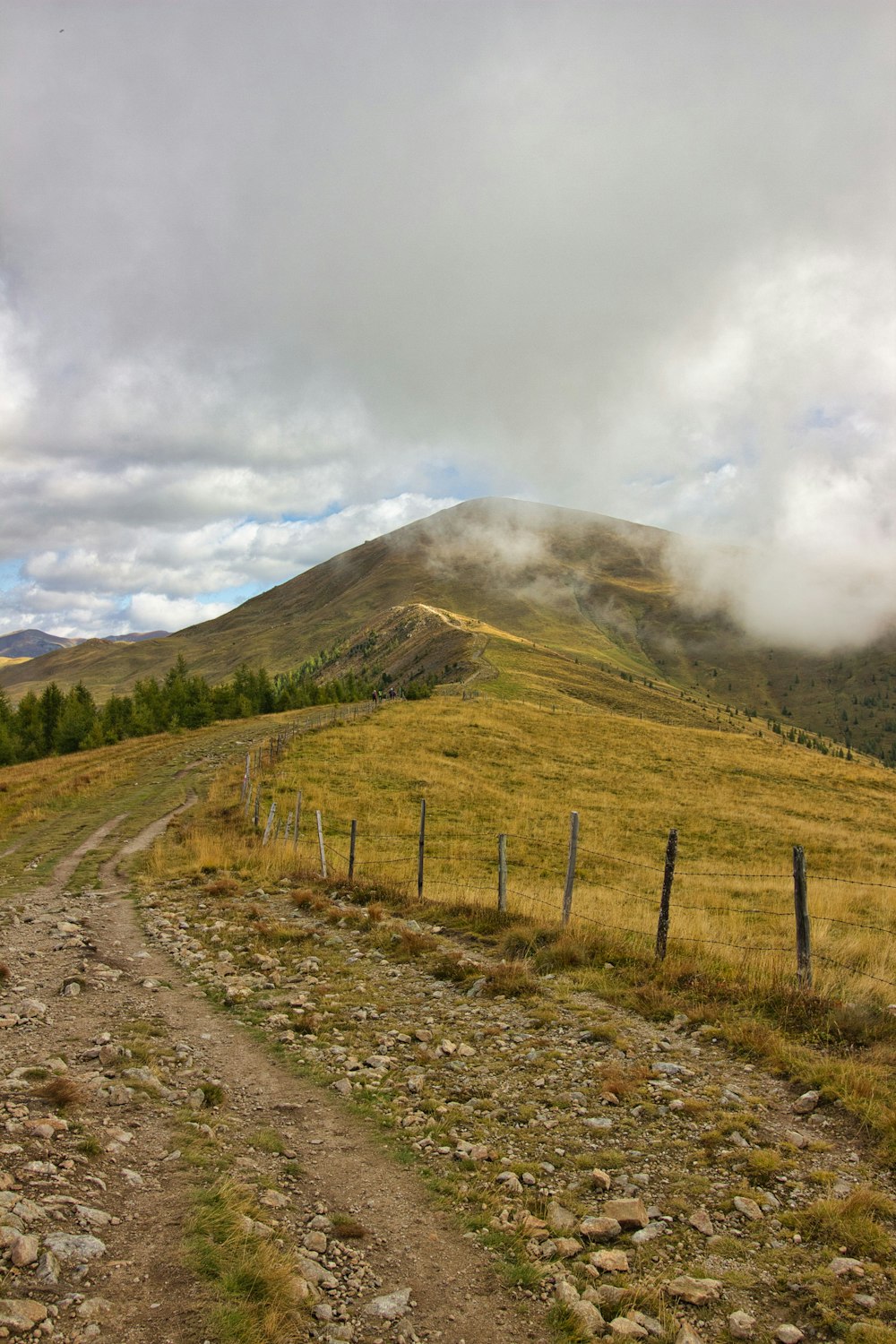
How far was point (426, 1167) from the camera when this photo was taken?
6.84 m

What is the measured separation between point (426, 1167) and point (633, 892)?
668 inches

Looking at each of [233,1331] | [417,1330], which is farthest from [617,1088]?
[233,1331]

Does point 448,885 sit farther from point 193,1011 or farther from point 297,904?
point 193,1011

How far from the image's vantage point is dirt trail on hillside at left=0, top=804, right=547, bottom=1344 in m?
4.70

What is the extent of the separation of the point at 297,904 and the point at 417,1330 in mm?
13226

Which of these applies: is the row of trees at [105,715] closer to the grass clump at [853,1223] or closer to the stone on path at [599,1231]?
the stone on path at [599,1231]

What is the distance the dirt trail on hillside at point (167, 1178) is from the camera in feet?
15.4

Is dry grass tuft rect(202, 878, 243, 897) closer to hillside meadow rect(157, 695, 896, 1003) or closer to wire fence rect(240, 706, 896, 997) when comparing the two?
hillside meadow rect(157, 695, 896, 1003)

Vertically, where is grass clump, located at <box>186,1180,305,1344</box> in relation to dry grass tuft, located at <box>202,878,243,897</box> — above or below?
above

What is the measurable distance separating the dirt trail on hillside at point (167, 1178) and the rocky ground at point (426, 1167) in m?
0.02

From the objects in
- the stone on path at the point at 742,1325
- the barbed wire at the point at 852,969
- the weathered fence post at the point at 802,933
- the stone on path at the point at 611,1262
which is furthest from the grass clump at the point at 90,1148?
the barbed wire at the point at 852,969

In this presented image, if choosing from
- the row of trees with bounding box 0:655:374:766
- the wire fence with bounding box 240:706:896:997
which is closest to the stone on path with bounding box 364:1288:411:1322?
the wire fence with bounding box 240:706:896:997

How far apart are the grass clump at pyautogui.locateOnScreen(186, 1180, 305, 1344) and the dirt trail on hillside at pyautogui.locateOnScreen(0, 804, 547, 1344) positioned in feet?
0.40

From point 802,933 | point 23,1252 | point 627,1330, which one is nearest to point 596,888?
point 802,933
